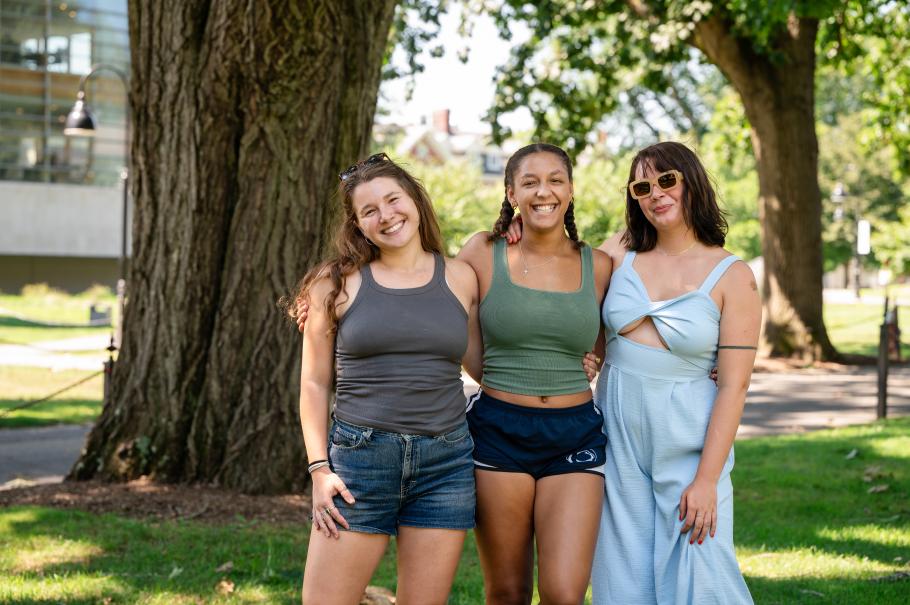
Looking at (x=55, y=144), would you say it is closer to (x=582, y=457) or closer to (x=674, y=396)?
(x=582, y=457)

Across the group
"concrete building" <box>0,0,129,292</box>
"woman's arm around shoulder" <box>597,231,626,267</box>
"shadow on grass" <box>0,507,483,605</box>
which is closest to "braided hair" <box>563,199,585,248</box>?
"woman's arm around shoulder" <box>597,231,626,267</box>

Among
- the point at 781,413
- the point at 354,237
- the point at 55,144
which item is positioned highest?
the point at 55,144

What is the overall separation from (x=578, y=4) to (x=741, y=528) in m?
12.8

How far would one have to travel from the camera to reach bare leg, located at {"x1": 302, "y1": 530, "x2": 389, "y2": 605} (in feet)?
10.7

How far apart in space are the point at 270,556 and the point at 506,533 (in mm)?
2214

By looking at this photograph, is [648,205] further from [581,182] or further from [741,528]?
[581,182]

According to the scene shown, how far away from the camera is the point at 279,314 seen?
6.61 m

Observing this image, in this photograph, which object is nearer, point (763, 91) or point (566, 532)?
point (566, 532)

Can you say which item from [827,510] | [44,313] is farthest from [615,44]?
[44,313]

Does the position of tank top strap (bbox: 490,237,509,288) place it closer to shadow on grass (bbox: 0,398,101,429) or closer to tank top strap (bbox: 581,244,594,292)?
tank top strap (bbox: 581,244,594,292)

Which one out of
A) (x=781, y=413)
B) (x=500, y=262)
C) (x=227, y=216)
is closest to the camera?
(x=500, y=262)

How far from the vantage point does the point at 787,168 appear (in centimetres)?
1777

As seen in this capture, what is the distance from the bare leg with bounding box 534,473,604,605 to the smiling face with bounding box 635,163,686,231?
882 mm

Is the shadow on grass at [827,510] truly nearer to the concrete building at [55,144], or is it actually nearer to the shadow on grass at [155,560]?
the shadow on grass at [155,560]
